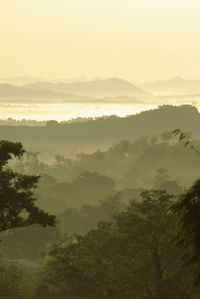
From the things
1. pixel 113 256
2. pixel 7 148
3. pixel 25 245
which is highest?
pixel 7 148

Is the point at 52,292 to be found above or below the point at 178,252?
below

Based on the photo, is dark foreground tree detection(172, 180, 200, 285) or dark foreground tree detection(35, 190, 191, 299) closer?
dark foreground tree detection(172, 180, 200, 285)

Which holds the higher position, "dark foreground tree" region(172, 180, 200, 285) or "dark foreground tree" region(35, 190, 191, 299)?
"dark foreground tree" region(172, 180, 200, 285)

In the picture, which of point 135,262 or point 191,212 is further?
point 135,262

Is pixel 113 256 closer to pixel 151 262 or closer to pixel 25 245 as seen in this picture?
pixel 151 262

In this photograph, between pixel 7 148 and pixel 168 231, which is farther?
pixel 168 231

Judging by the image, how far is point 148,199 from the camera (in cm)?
4988

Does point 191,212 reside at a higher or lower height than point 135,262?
higher

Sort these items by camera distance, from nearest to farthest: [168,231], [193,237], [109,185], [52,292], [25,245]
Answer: [193,237] → [168,231] → [52,292] → [25,245] → [109,185]

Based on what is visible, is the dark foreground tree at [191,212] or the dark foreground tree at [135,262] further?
the dark foreground tree at [135,262]

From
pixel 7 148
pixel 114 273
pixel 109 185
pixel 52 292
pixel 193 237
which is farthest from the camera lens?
pixel 109 185

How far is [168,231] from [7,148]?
61.6 feet

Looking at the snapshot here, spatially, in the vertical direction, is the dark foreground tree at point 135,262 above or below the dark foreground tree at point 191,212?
below

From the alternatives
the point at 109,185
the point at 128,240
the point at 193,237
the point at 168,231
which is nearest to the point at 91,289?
the point at 128,240
